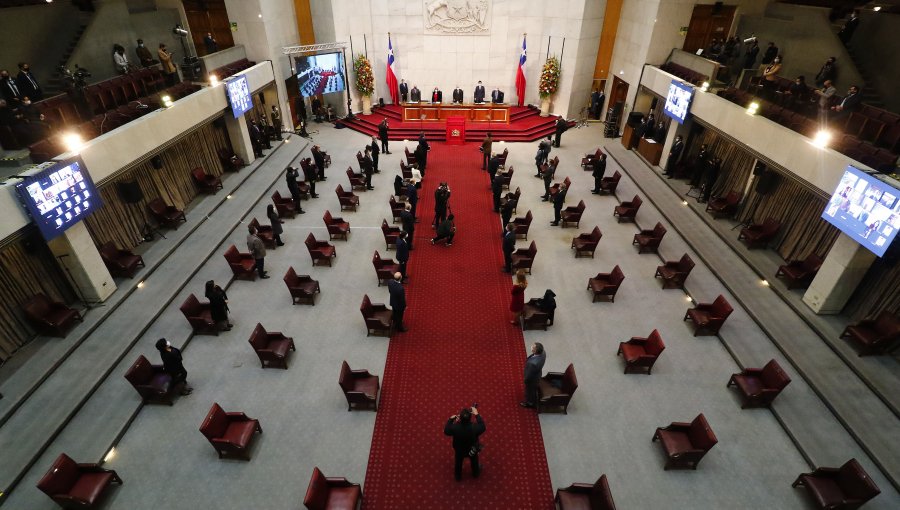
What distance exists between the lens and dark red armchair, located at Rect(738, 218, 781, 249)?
38.5 ft

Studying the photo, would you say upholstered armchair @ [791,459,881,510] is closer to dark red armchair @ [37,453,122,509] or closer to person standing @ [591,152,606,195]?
dark red armchair @ [37,453,122,509]

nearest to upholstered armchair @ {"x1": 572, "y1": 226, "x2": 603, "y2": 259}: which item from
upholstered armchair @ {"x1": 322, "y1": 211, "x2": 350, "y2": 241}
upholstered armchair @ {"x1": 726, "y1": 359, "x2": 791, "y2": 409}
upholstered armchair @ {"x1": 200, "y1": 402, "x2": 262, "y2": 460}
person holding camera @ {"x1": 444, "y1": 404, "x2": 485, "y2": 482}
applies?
upholstered armchair @ {"x1": 726, "y1": 359, "x2": 791, "y2": 409}

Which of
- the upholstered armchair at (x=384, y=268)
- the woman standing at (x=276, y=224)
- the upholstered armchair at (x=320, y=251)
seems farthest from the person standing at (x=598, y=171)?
the woman standing at (x=276, y=224)

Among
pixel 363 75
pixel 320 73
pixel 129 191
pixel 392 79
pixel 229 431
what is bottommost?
pixel 229 431

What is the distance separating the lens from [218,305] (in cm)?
902

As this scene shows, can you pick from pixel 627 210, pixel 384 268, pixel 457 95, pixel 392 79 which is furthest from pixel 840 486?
pixel 392 79

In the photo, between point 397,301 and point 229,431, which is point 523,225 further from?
point 229,431

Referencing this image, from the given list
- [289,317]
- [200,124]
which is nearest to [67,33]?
[200,124]

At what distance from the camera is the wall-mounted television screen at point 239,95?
15.2m

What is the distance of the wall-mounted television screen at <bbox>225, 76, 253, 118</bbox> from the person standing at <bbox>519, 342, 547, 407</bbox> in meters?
14.4

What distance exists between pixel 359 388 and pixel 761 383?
7487 mm

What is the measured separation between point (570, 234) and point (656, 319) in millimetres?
4102

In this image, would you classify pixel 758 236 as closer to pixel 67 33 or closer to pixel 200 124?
pixel 200 124

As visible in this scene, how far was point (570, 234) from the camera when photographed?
519 inches
